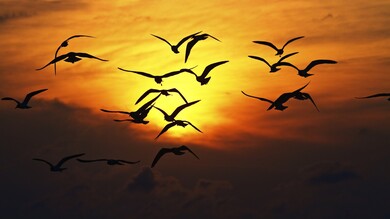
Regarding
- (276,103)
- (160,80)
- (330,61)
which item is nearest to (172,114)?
(160,80)

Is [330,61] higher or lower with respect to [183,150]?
higher

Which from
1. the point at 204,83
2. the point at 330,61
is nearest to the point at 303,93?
the point at 330,61

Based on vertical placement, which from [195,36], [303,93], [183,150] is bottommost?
[183,150]

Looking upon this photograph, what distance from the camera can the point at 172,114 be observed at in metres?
62.9

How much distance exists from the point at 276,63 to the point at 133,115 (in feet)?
38.8

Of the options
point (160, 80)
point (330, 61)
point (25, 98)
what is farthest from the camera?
point (25, 98)

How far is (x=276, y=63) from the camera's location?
210 ft

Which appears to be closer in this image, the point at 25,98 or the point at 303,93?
the point at 303,93

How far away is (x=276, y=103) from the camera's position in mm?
63625

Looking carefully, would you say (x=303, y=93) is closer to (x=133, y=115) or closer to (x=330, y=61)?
(x=330, y=61)

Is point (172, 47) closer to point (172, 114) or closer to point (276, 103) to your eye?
point (172, 114)

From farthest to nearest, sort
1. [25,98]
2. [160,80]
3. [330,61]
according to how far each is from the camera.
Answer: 1. [25,98]
2. [160,80]
3. [330,61]

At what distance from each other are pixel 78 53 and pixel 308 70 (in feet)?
57.9

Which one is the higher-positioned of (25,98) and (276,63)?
(276,63)
